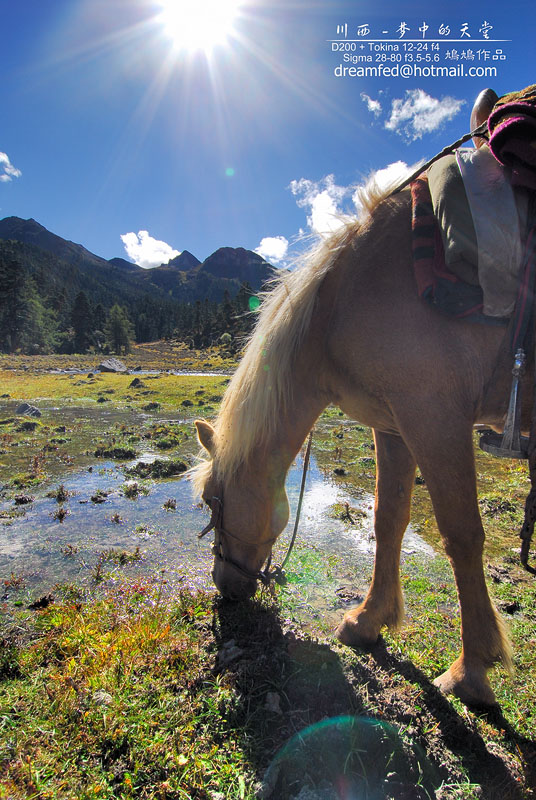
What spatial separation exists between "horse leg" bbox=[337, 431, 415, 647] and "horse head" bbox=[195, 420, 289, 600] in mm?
817

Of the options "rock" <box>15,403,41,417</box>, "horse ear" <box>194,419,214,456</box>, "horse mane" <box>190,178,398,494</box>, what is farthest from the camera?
"rock" <box>15,403,41,417</box>

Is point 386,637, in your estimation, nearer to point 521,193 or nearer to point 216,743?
point 216,743

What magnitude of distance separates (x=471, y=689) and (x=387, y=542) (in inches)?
39.9

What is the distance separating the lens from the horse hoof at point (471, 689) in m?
2.35

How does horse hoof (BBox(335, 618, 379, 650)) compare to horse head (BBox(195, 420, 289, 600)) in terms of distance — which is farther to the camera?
horse hoof (BBox(335, 618, 379, 650))

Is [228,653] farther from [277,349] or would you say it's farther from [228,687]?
[277,349]

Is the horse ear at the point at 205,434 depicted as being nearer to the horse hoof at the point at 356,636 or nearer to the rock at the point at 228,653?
the rock at the point at 228,653

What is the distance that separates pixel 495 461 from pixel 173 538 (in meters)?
7.53

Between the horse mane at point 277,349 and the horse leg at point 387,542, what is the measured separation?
103 cm

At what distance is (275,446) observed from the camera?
2.72 meters

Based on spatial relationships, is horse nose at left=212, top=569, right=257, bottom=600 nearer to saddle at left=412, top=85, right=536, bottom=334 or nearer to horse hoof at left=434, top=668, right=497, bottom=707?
horse hoof at left=434, top=668, right=497, bottom=707

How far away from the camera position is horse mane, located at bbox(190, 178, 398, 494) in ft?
8.45

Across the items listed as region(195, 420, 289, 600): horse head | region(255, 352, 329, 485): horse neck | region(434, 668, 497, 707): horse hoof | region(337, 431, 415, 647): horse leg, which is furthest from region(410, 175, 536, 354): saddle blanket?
region(434, 668, 497, 707): horse hoof

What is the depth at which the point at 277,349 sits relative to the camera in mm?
2602
